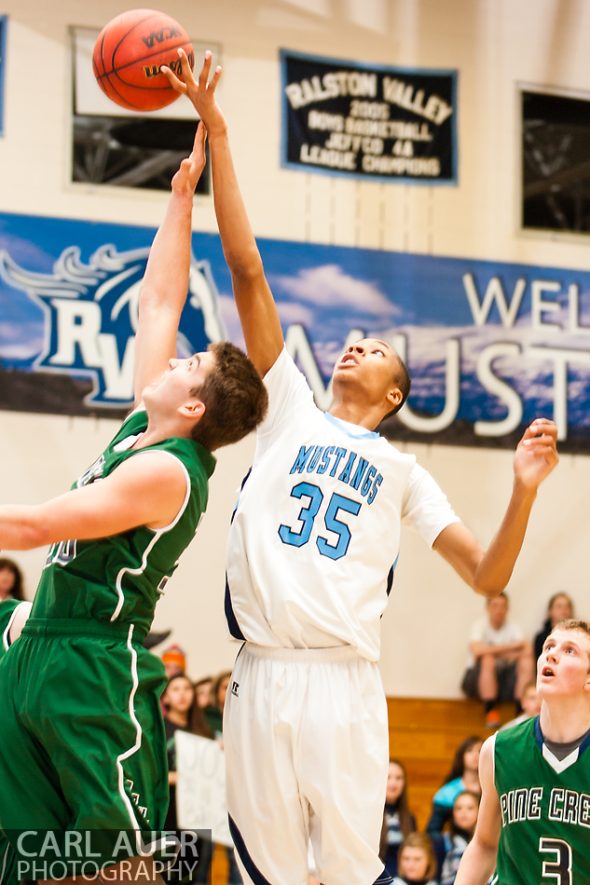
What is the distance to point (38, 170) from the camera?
11484mm

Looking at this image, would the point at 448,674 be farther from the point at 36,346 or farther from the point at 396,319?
the point at 36,346

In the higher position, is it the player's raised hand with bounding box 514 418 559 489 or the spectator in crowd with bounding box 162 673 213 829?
the player's raised hand with bounding box 514 418 559 489

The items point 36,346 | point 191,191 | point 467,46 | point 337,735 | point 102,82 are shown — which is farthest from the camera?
point 467,46

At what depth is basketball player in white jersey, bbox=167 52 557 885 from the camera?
4.12 m

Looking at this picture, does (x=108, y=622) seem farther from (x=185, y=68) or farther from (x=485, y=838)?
(x=185, y=68)

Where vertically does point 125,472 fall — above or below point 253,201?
below

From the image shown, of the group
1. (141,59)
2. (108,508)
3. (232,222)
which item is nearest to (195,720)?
(232,222)

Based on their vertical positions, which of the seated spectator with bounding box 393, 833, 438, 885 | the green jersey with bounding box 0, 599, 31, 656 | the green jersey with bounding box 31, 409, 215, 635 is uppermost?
the green jersey with bounding box 31, 409, 215, 635

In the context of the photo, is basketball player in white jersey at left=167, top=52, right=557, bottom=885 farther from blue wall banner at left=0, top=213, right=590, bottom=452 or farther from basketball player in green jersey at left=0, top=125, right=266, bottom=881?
blue wall banner at left=0, top=213, right=590, bottom=452

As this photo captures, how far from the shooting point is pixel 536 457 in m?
4.50

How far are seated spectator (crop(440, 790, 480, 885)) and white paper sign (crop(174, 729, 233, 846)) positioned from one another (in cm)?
181

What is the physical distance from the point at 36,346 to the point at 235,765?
7683mm

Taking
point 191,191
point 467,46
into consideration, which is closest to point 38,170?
point 467,46

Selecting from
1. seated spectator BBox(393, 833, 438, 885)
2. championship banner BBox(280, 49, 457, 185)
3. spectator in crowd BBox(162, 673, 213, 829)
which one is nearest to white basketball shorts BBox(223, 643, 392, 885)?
seated spectator BBox(393, 833, 438, 885)
